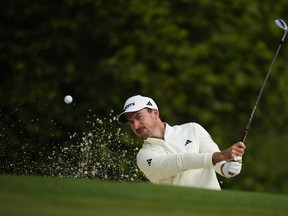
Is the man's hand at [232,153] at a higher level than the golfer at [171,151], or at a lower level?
lower

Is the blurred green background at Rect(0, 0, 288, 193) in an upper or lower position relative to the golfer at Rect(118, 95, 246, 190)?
upper

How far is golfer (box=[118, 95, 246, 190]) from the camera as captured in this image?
605 cm

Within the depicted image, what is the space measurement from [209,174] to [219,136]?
554 centimetres

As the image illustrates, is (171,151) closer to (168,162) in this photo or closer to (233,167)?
(168,162)

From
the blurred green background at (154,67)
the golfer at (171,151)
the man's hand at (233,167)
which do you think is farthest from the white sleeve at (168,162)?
the blurred green background at (154,67)

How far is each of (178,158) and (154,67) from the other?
19.6 ft

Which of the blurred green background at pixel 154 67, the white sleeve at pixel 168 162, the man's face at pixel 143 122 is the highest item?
the blurred green background at pixel 154 67

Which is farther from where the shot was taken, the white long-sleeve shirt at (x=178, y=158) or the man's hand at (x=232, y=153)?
the white long-sleeve shirt at (x=178, y=158)

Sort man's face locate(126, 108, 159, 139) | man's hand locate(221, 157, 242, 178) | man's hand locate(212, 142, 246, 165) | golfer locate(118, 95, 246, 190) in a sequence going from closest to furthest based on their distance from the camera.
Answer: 1. man's hand locate(212, 142, 246, 165)
2. man's hand locate(221, 157, 242, 178)
3. golfer locate(118, 95, 246, 190)
4. man's face locate(126, 108, 159, 139)

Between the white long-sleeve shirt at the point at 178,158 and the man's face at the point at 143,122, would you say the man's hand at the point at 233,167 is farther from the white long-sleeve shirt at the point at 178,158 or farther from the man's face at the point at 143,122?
the man's face at the point at 143,122

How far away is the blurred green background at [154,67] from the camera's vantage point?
11688 mm

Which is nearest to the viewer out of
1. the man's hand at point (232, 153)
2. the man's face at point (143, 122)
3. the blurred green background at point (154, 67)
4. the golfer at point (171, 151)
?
the man's hand at point (232, 153)

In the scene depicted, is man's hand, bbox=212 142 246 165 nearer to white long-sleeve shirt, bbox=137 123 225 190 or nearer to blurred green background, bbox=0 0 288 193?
white long-sleeve shirt, bbox=137 123 225 190

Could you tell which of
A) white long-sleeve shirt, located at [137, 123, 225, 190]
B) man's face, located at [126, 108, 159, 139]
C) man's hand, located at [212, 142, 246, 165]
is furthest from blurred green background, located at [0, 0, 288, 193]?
man's hand, located at [212, 142, 246, 165]
